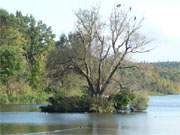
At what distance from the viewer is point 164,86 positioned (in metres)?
189

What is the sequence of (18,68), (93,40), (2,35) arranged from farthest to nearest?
(2,35) → (18,68) → (93,40)

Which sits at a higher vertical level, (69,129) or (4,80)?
(4,80)

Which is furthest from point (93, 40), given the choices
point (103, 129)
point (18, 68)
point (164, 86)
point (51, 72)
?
point (164, 86)

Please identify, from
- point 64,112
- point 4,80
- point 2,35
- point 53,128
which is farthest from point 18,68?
point 53,128

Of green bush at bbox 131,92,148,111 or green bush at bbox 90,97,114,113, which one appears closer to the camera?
green bush at bbox 90,97,114,113

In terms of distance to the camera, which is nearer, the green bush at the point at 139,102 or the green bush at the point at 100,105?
the green bush at the point at 100,105

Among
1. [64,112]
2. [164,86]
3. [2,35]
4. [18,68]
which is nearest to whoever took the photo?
[64,112]

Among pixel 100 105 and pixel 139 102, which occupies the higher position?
pixel 139 102

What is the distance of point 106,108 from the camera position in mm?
59656

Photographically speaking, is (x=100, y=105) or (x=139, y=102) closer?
(x=100, y=105)

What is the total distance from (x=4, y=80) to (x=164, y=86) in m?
98.8

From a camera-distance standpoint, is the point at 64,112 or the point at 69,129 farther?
the point at 64,112

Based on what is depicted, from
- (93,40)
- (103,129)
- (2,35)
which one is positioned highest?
(2,35)

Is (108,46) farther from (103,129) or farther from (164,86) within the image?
(164,86)
